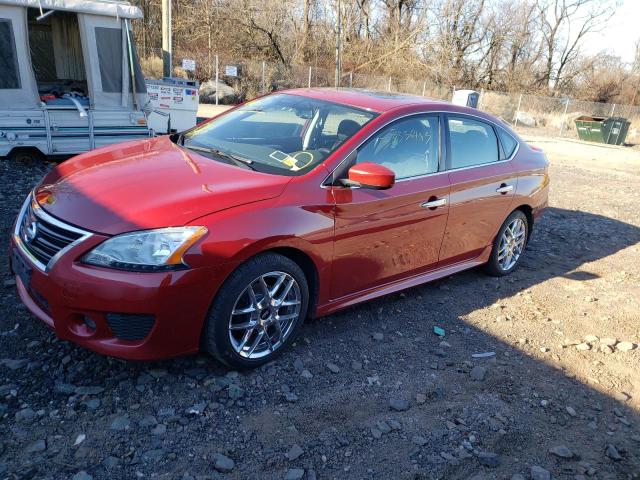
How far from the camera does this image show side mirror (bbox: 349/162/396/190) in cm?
346

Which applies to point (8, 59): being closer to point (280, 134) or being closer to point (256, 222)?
point (280, 134)

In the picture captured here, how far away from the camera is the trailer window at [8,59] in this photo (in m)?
8.14

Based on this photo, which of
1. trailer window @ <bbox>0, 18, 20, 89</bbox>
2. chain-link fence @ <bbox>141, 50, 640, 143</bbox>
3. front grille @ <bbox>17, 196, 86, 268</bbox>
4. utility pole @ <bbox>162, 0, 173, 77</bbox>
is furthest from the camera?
chain-link fence @ <bbox>141, 50, 640, 143</bbox>

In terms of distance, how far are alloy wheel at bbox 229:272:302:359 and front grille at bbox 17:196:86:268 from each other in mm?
989

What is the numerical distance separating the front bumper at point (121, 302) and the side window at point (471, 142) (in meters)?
2.55

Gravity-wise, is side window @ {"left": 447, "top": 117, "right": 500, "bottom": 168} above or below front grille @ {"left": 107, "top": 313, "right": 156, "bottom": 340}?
above

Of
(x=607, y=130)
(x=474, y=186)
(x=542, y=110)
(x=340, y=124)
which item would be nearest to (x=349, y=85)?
(x=542, y=110)

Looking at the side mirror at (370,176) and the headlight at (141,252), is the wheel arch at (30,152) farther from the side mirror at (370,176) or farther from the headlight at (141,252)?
the side mirror at (370,176)

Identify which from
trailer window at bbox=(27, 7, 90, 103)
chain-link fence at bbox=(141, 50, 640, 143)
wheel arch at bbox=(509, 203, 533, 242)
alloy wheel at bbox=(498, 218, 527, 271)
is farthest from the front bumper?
chain-link fence at bbox=(141, 50, 640, 143)

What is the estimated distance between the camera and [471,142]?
478 cm

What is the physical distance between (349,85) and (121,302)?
33757 millimetres

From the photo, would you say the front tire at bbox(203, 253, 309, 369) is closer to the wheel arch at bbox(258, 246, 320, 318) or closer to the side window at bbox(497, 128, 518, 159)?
the wheel arch at bbox(258, 246, 320, 318)

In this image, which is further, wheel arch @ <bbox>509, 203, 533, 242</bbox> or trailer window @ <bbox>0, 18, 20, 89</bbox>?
trailer window @ <bbox>0, 18, 20, 89</bbox>

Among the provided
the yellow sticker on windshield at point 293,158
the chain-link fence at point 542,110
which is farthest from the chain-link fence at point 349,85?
the yellow sticker on windshield at point 293,158
